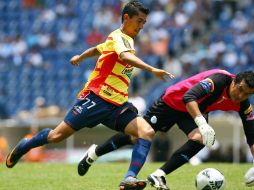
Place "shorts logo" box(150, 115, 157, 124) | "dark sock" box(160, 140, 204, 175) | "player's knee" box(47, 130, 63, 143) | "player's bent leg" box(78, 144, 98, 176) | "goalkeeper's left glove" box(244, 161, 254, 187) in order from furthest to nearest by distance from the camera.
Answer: "player's bent leg" box(78, 144, 98, 176) → "shorts logo" box(150, 115, 157, 124) → "goalkeeper's left glove" box(244, 161, 254, 187) → "player's knee" box(47, 130, 63, 143) → "dark sock" box(160, 140, 204, 175)

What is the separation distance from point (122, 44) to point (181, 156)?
1704 mm

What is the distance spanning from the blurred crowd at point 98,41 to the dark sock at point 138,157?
13.5m

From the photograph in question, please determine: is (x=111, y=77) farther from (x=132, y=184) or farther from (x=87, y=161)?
(x=87, y=161)

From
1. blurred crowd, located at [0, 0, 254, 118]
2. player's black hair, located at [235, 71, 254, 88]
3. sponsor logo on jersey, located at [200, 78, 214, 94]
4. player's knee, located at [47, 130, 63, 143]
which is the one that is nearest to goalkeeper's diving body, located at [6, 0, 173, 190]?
player's knee, located at [47, 130, 63, 143]

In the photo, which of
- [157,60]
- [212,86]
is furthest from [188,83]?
[157,60]

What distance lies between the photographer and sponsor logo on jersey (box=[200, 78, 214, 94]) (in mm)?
9156

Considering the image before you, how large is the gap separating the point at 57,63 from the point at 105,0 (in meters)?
3.68

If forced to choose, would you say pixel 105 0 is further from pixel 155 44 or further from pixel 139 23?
pixel 139 23

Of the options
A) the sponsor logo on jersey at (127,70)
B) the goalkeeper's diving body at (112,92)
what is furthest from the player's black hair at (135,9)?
the sponsor logo on jersey at (127,70)

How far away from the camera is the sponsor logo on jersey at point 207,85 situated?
916 cm

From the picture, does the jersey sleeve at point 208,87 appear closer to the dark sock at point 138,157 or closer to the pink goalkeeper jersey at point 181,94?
the pink goalkeeper jersey at point 181,94

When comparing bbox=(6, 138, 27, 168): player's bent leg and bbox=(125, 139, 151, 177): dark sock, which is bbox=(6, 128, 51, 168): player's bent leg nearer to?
bbox=(6, 138, 27, 168): player's bent leg

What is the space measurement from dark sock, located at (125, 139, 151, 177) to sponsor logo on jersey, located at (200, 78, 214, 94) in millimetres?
987

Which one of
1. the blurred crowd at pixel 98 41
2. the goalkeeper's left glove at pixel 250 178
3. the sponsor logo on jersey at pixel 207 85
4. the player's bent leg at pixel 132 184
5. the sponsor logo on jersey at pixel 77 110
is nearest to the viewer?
the player's bent leg at pixel 132 184
